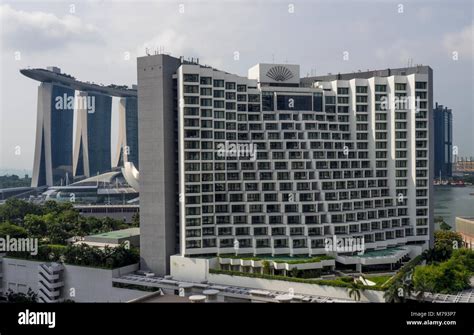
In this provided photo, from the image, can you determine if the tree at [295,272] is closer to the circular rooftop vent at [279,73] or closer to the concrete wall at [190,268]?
the concrete wall at [190,268]

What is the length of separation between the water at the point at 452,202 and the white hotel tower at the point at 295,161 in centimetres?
3122

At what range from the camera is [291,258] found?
24859 mm

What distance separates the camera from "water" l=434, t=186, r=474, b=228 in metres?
61.8

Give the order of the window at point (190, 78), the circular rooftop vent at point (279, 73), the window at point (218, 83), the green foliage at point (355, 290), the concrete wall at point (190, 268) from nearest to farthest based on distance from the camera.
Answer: the green foliage at point (355, 290)
the concrete wall at point (190, 268)
the window at point (190, 78)
the window at point (218, 83)
the circular rooftop vent at point (279, 73)

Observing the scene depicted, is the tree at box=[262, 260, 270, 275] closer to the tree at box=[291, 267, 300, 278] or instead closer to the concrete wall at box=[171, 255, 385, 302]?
the concrete wall at box=[171, 255, 385, 302]

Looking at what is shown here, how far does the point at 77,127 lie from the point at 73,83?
10658 millimetres

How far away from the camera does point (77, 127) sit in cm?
8456

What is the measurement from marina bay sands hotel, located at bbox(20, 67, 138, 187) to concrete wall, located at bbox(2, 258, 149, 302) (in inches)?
1913

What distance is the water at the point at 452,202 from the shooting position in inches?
2435

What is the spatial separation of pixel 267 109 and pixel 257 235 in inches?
300

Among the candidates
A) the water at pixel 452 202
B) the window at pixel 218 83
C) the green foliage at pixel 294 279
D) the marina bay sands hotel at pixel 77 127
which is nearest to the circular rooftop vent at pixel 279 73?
the window at pixel 218 83

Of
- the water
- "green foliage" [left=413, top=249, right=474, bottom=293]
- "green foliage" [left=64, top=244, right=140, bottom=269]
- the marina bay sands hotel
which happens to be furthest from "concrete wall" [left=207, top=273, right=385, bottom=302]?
the marina bay sands hotel
